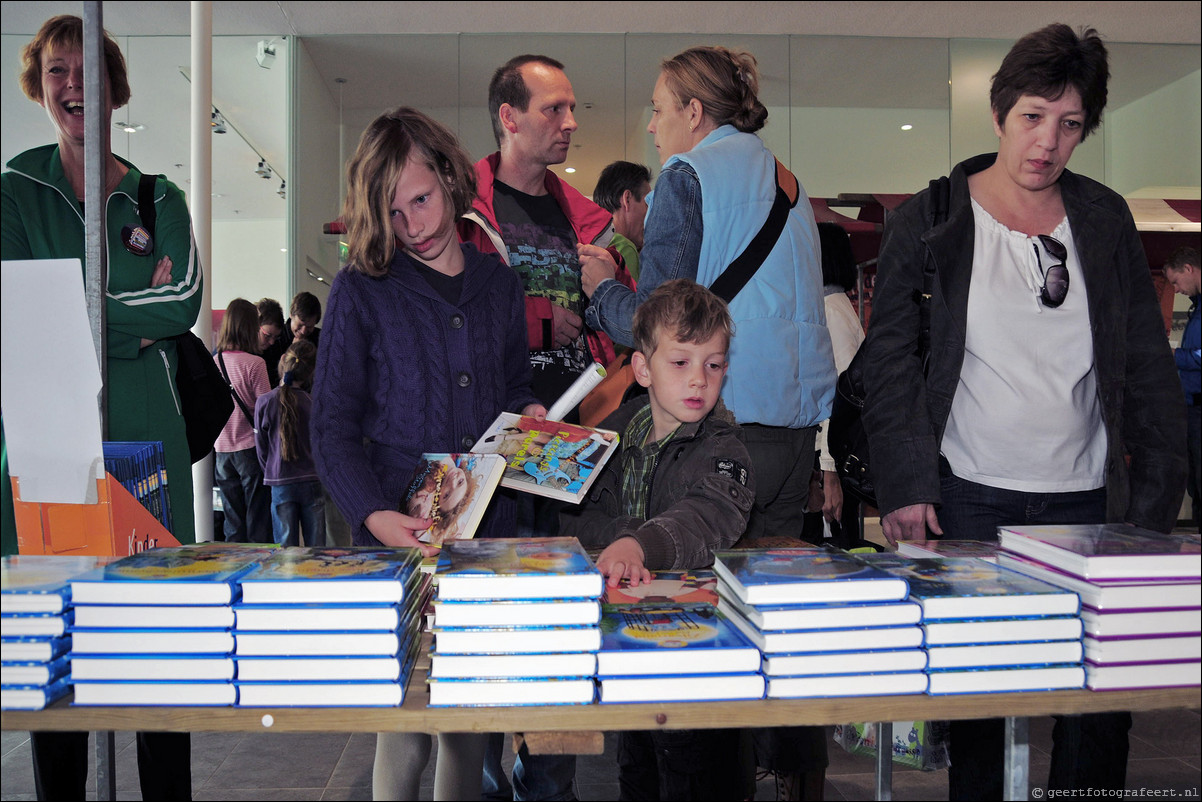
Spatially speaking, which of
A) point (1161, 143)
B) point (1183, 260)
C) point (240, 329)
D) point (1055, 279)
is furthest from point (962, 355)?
point (1161, 143)

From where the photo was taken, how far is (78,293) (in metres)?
1.11

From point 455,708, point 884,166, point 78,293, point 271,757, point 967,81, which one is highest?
point 967,81

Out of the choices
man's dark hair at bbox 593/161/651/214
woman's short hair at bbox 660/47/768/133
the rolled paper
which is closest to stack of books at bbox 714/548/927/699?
the rolled paper

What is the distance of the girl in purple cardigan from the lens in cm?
163

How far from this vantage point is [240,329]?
16.8 ft

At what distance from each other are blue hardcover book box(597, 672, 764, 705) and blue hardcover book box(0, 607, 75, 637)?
0.59 metres

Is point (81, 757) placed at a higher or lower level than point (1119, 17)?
lower

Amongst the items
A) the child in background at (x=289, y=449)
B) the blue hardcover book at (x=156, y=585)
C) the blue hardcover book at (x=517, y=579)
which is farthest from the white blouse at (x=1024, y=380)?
the child in background at (x=289, y=449)

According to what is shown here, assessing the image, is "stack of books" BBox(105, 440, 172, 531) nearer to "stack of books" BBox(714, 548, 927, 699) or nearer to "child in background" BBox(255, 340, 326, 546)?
Answer: "stack of books" BBox(714, 548, 927, 699)

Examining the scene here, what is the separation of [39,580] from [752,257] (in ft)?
4.65

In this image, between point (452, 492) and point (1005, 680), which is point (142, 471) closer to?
point (452, 492)

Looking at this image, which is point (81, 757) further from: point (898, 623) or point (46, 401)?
point (898, 623)

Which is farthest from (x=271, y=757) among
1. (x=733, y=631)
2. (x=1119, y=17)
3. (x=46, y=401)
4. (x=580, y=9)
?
(x=1119, y=17)

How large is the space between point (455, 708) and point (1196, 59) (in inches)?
346
